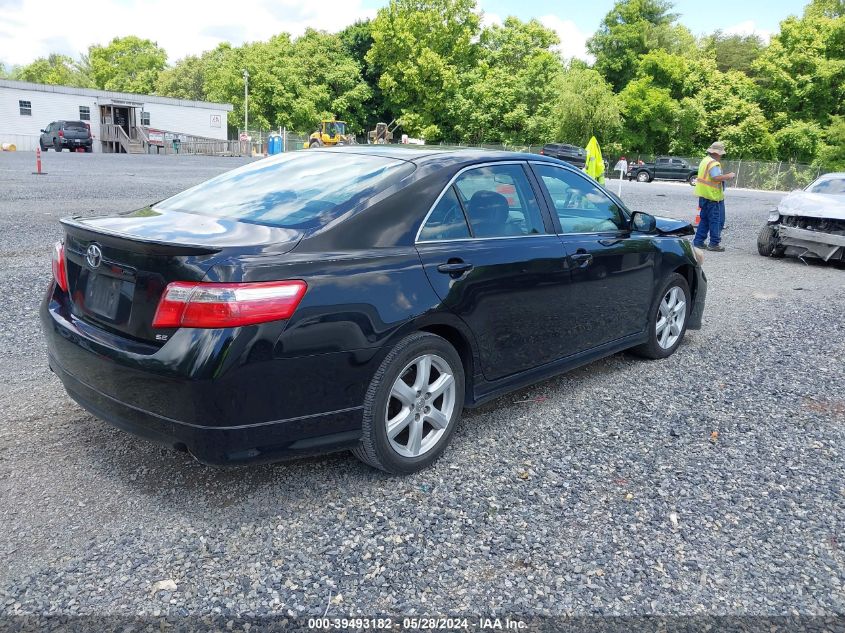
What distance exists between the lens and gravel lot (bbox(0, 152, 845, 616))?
2549 mm

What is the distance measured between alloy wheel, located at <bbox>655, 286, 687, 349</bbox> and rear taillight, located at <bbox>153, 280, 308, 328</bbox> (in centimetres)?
342

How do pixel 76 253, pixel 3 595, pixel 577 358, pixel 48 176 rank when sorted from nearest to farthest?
pixel 3 595, pixel 76 253, pixel 577 358, pixel 48 176

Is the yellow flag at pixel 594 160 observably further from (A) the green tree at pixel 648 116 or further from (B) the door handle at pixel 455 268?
(A) the green tree at pixel 648 116

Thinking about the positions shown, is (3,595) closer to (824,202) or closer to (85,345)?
(85,345)

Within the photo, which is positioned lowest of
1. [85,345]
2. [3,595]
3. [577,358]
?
[3,595]

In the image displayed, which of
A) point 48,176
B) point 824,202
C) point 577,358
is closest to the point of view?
point 577,358

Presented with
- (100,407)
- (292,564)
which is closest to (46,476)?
(100,407)

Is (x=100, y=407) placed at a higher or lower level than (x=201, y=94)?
lower

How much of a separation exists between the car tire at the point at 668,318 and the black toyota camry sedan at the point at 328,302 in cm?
99

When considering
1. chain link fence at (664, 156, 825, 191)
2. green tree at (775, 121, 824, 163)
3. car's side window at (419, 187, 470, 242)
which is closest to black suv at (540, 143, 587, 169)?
chain link fence at (664, 156, 825, 191)

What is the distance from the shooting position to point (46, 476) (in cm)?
322

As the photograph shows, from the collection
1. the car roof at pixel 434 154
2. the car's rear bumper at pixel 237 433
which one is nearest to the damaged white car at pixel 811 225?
the car roof at pixel 434 154

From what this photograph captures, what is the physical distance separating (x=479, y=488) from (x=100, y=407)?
1.76 m

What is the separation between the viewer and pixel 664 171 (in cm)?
4350
